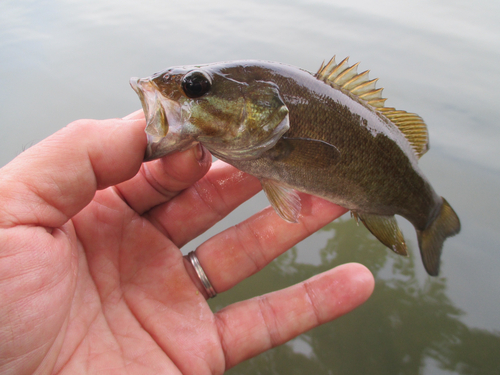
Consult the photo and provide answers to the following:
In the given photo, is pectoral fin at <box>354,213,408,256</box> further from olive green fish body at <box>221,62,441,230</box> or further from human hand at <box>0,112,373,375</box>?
human hand at <box>0,112,373,375</box>

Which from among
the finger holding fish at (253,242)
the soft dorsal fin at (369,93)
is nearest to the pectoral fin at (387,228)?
the finger holding fish at (253,242)

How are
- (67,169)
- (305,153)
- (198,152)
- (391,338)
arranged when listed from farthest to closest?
(391,338), (305,153), (198,152), (67,169)

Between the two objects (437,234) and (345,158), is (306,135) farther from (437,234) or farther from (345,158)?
(437,234)

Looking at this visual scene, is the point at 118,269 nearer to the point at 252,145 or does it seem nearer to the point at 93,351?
the point at 93,351

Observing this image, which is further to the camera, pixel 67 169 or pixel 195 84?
pixel 195 84

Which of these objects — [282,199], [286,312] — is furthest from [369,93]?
[286,312]

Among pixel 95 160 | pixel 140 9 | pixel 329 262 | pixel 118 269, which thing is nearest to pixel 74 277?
pixel 118 269

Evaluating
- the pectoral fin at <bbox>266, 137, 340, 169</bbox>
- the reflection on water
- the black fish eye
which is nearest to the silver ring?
the reflection on water
